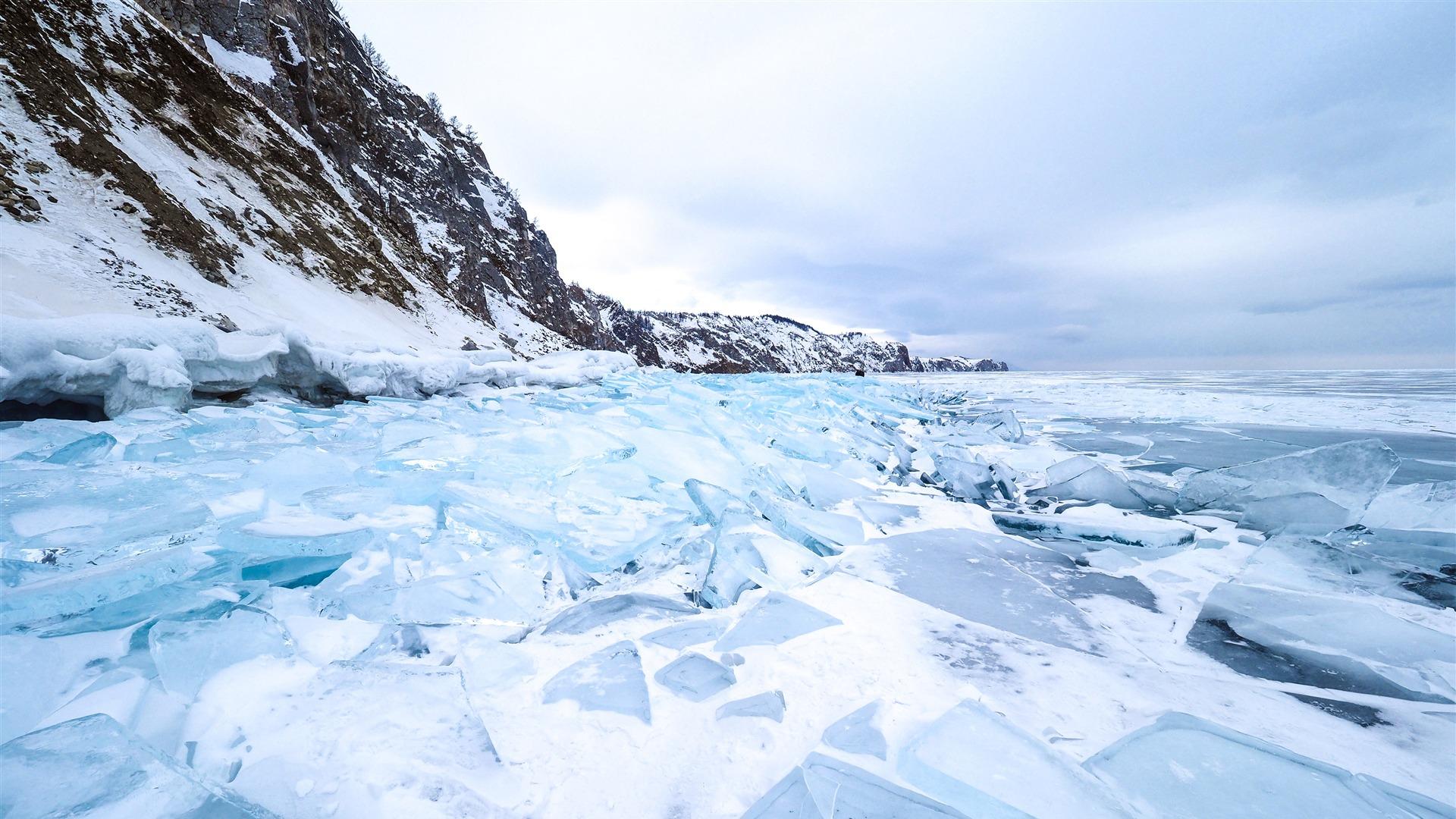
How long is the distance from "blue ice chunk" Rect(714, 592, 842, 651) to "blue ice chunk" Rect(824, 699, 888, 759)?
331 millimetres

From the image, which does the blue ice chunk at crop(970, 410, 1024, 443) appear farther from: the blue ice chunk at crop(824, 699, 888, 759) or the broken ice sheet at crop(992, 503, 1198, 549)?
the blue ice chunk at crop(824, 699, 888, 759)

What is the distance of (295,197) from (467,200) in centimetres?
1258

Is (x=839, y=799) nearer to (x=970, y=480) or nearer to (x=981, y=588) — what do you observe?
(x=981, y=588)

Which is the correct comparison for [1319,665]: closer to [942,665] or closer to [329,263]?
[942,665]

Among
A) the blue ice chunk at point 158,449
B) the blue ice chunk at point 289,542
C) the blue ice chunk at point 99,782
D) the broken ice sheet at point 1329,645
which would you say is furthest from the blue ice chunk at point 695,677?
the blue ice chunk at point 158,449

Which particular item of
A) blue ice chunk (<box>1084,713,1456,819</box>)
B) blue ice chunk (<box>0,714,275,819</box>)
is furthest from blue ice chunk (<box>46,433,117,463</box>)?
blue ice chunk (<box>1084,713,1456,819</box>)

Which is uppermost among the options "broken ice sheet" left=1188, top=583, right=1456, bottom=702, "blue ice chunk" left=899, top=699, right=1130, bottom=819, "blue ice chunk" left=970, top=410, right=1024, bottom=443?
"blue ice chunk" left=970, top=410, right=1024, bottom=443

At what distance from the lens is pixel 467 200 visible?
71.9 ft

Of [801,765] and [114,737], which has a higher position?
[114,737]

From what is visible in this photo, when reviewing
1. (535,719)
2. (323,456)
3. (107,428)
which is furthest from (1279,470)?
(107,428)

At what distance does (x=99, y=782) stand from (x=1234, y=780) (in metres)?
1.83

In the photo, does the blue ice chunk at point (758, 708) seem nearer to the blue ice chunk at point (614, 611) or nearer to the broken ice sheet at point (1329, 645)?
the blue ice chunk at point (614, 611)

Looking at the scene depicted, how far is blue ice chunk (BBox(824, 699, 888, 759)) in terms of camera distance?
99cm

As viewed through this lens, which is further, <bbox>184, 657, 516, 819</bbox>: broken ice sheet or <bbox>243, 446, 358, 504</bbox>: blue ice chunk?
<bbox>243, 446, 358, 504</bbox>: blue ice chunk
